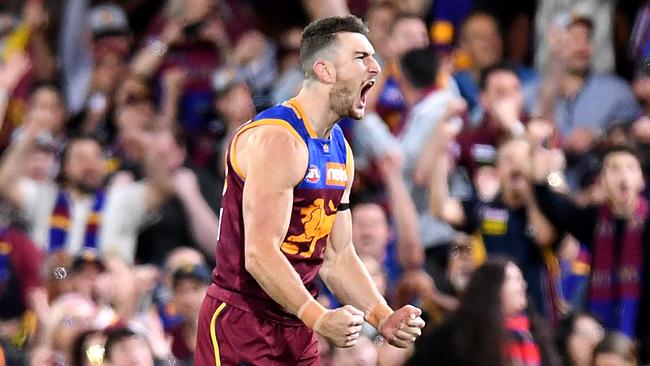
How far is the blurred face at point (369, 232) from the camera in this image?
908 cm

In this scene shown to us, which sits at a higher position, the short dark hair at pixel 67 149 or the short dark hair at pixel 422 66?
the short dark hair at pixel 422 66

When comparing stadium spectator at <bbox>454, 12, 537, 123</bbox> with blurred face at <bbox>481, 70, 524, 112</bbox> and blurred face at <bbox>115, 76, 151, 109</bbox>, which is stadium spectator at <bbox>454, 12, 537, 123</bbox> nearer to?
blurred face at <bbox>481, 70, 524, 112</bbox>

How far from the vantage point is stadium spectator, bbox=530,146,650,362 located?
8656 mm

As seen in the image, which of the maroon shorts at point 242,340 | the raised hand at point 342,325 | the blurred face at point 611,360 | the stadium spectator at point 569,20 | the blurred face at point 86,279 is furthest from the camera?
the stadium spectator at point 569,20

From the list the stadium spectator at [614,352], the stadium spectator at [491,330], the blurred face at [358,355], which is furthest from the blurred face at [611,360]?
the blurred face at [358,355]

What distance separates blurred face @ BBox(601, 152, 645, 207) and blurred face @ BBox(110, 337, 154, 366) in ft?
8.75

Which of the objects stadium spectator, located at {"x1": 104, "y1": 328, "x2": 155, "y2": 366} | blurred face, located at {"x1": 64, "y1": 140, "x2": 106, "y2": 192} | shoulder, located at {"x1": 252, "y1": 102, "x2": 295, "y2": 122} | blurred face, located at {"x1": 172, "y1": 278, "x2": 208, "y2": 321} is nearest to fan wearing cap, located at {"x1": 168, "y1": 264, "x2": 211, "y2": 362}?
blurred face, located at {"x1": 172, "y1": 278, "x2": 208, "y2": 321}

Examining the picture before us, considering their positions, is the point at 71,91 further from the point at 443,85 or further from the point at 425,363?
the point at 425,363

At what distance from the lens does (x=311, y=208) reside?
5809 millimetres

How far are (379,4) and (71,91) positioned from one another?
113 inches

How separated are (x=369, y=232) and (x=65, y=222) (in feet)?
7.29

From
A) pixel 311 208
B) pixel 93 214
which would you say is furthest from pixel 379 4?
pixel 311 208

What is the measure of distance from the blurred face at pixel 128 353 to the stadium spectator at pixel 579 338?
2.23 meters

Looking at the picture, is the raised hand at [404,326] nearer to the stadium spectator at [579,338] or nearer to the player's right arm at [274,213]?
the player's right arm at [274,213]
